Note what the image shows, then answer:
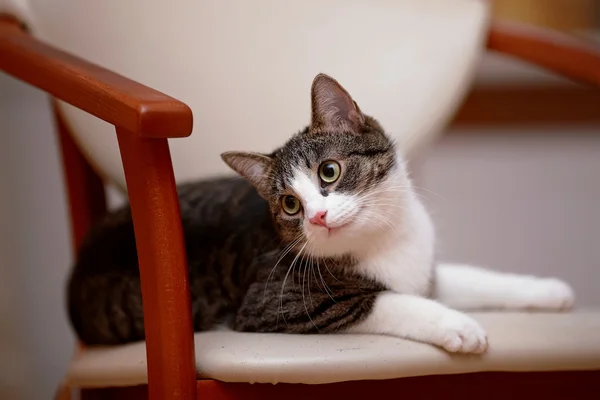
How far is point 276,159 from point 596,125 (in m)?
1.63

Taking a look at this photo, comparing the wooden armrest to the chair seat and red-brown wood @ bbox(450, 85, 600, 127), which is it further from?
red-brown wood @ bbox(450, 85, 600, 127)

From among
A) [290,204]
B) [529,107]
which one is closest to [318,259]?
[290,204]

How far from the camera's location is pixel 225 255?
110 cm

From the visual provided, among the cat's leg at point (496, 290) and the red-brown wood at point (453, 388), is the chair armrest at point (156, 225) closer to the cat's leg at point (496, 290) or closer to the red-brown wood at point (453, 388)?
the red-brown wood at point (453, 388)

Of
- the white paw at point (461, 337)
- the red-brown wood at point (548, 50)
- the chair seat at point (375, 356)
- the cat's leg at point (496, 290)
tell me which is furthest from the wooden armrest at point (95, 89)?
the red-brown wood at point (548, 50)

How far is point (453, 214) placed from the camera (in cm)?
210

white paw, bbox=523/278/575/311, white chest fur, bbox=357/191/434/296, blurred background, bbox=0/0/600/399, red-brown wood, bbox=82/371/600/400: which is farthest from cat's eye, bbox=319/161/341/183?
blurred background, bbox=0/0/600/399

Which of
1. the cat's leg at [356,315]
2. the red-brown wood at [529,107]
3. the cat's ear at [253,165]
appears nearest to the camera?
the cat's leg at [356,315]

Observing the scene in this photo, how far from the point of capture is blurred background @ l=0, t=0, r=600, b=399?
66.1 inches

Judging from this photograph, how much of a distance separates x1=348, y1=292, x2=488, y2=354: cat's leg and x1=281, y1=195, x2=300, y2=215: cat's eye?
17 cm

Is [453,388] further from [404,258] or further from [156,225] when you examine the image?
[156,225]

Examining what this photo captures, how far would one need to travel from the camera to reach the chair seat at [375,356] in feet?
2.75

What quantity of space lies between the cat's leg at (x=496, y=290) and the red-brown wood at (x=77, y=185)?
27.4 inches

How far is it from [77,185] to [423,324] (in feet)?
2.60
